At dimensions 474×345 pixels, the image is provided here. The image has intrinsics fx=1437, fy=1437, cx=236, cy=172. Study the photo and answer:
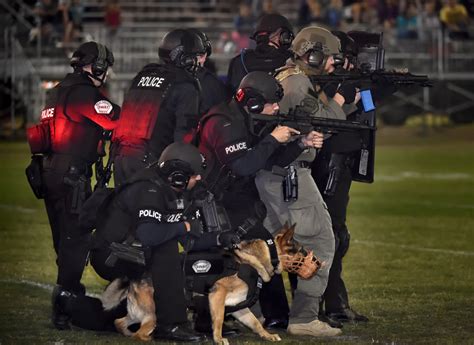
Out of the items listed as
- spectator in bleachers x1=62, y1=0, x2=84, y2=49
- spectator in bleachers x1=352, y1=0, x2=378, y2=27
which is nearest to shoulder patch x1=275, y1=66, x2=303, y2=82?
spectator in bleachers x1=62, y1=0, x2=84, y2=49

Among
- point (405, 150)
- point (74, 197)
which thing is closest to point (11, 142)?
point (405, 150)

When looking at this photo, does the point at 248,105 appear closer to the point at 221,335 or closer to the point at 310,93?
the point at 310,93

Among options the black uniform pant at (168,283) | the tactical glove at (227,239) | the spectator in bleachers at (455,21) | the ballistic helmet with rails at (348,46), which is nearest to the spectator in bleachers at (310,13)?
the spectator in bleachers at (455,21)

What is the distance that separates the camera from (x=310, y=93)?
32.8 ft

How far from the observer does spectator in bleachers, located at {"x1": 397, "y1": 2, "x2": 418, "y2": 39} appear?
3162cm

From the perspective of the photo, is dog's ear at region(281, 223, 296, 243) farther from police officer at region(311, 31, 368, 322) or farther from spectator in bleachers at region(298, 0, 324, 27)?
spectator in bleachers at region(298, 0, 324, 27)

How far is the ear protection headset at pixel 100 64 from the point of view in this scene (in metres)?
10.6

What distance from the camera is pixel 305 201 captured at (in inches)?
391

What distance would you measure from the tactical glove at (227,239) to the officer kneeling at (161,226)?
0.02 metres

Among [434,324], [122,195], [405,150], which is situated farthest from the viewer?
[405,150]

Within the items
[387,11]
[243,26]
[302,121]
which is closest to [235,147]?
[302,121]

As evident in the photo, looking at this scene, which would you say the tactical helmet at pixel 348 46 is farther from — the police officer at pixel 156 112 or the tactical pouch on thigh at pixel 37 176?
the tactical pouch on thigh at pixel 37 176

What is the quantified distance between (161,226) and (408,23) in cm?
2356

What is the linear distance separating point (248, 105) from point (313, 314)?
152cm
